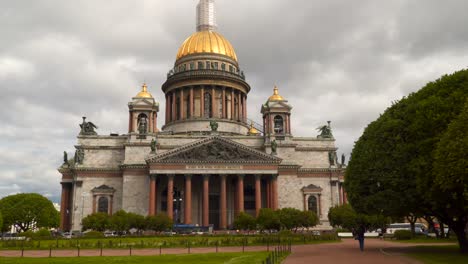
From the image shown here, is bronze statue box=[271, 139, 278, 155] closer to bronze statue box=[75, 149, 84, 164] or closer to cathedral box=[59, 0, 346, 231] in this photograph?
cathedral box=[59, 0, 346, 231]

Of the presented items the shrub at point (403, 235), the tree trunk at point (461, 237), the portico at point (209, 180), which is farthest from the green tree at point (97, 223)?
the tree trunk at point (461, 237)

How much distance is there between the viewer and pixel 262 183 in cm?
7612

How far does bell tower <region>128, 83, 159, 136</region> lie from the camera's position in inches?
3036

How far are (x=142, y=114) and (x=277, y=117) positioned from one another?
2360 cm

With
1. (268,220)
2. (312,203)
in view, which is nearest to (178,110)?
(312,203)

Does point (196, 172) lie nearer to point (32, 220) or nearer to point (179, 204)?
point (179, 204)

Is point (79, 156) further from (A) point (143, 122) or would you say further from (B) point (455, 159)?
(B) point (455, 159)

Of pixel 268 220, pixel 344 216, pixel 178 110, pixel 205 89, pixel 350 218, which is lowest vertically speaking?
pixel 268 220

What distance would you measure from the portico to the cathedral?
6.1 inches

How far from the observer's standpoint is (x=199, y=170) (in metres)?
70.0

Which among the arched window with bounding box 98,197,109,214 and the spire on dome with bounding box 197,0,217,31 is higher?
the spire on dome with bounding box 197,0,217,31

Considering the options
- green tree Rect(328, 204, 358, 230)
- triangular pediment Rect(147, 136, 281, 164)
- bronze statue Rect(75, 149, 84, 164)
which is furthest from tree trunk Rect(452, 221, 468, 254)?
bronze statue Rect(75, 149, 84, 164)

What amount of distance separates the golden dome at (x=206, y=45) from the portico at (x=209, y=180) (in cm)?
2849

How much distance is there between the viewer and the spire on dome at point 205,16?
98.6m
